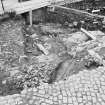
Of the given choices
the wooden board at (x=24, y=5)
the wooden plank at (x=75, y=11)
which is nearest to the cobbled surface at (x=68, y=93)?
the wooden plank at (x=75, y=11)

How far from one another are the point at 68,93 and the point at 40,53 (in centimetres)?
324

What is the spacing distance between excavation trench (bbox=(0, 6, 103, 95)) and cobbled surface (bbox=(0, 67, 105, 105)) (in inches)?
11.9

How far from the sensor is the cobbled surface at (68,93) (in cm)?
497

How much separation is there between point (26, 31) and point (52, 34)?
1799 mm

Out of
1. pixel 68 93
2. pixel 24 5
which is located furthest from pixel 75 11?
pixel 68 93

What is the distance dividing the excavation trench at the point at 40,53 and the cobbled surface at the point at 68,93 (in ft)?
0.99

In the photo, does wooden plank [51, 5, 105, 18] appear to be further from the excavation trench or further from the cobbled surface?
the cobbled surface

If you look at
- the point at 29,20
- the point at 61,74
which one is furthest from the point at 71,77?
the point at 29,20

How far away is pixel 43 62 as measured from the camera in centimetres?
669

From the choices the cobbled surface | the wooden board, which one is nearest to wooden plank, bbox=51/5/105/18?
the wooden board

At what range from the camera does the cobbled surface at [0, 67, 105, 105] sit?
4969 millimetres

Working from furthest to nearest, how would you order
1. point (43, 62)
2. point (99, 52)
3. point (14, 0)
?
point (14, 0) < point (99, 52) < point (43, 62)

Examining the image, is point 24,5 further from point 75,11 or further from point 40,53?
point 40,53

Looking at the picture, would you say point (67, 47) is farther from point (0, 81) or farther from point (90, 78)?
point (0, 81)
